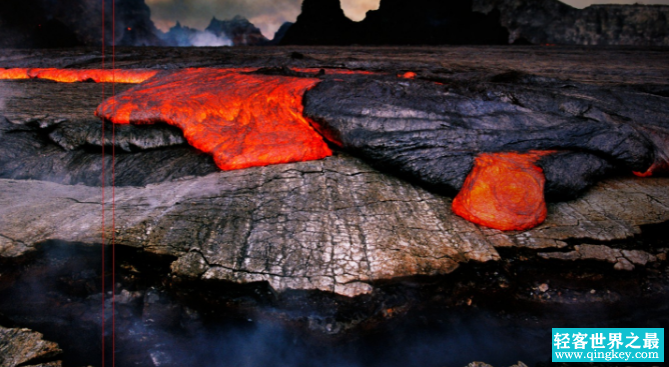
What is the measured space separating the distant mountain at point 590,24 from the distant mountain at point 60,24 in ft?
64.8

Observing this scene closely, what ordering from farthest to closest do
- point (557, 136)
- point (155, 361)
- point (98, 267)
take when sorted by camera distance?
point (557, 136), point (98, 267), point (155, 361)

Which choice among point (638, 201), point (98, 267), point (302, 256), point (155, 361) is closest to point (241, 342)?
point (155, 361)

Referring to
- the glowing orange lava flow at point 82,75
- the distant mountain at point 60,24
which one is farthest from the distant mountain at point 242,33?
the glowing orange lava flow at point 82,75

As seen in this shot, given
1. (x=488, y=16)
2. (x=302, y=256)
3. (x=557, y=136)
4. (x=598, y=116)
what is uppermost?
(x=488, y=16)

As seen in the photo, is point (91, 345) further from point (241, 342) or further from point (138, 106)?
point (138, 106)

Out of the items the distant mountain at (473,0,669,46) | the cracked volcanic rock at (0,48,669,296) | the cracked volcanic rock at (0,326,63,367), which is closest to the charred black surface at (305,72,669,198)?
the cracked volcanic rock at (0,48,669,296)

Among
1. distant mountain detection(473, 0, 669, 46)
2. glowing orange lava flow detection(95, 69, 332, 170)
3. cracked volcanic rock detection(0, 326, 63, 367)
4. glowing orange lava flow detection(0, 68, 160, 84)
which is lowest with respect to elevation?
cracked volcanic rock detection(0, 326, 63, 367)

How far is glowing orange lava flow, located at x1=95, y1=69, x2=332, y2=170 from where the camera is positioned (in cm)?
242

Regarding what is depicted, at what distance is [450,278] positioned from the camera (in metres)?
1.68

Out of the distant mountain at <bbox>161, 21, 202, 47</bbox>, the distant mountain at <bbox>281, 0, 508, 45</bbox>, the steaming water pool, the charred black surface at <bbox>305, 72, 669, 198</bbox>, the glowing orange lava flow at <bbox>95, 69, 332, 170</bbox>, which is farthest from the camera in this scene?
the distant mountain at <bbox>161, 21, 202, 47</bbox>

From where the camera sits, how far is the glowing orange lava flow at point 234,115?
7.93ft

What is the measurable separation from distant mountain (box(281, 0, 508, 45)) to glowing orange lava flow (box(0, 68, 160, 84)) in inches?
592

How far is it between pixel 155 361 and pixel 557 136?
2761mm

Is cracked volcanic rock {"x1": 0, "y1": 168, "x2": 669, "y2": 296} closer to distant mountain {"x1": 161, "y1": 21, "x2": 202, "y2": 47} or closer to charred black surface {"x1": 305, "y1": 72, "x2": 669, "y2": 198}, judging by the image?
charred black surface {"x1": 305, "y1": 72, "x2": 669, "y2": 198}
